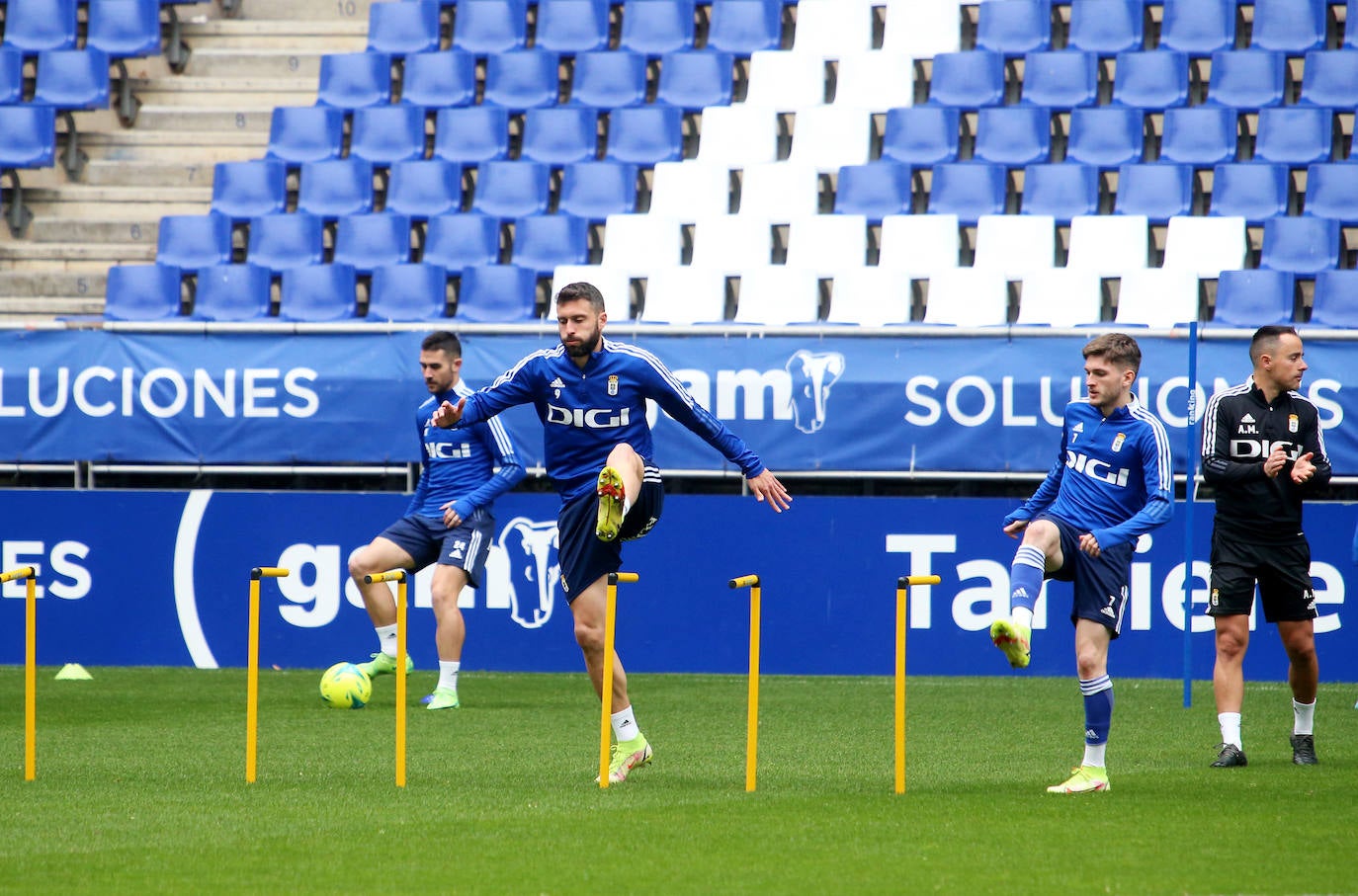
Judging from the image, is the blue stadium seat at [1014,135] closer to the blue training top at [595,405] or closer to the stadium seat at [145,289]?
the stadium seat at [145,289]

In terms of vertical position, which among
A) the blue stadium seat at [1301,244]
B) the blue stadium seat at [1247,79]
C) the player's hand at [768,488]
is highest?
the blue stadium seat at [1247,79]

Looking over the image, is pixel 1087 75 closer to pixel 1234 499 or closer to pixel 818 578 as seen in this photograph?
pixel 818 578

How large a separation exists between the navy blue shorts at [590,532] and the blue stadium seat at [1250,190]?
31.3 ft

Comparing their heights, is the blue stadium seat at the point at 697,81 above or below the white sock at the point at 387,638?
above

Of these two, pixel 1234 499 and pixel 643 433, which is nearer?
pixel 643 433

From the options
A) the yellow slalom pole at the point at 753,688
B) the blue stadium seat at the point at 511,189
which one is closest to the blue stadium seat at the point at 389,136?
the blue stadium seat at the point at 511,189

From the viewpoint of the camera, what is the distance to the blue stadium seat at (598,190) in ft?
54.2

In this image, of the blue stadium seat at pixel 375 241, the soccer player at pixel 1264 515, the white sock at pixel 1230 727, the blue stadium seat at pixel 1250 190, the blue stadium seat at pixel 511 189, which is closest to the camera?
the white sock at pixel 1230 727

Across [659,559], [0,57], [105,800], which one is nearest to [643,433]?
[105,800]

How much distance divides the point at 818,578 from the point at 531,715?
2970 mm

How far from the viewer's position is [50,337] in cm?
1295

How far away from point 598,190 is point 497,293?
1.66 m

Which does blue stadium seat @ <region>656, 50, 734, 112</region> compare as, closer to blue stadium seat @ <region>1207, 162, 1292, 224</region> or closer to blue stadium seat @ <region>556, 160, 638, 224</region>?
blue stadium seat @ <region>556, 160, 638, 224</region>

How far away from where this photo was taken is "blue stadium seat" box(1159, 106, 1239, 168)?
15.8m
